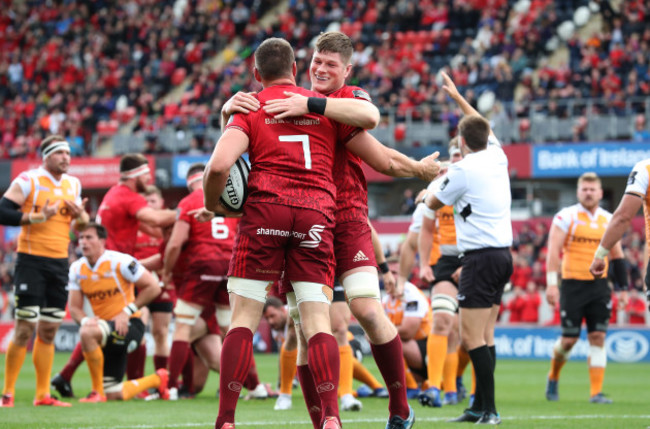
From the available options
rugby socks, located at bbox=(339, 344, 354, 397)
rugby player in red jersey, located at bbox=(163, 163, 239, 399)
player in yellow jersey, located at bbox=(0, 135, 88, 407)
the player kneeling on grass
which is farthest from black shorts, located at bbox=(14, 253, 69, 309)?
rugby socks, located at bbox=(339, 344, 354, 397)

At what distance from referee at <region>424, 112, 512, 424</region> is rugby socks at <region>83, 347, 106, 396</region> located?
399 cm

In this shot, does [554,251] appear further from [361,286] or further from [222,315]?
[361,286]

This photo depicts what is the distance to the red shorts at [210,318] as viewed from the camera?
1075cm

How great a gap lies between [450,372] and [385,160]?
445cm

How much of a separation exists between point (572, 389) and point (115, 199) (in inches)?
257

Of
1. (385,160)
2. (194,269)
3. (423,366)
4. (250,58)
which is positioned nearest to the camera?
(385,160)

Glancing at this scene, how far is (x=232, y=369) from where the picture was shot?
532 cm

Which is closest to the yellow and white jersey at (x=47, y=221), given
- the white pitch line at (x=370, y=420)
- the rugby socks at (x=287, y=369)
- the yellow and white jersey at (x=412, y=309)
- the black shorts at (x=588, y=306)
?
the rugby socks at (x=287, y=369)

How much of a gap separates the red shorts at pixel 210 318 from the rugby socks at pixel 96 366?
1.34 m

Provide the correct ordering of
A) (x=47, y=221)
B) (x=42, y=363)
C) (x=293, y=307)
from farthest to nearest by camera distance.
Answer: (x=47, y=221) < (x=42, y=363) < (x=293, y=307)

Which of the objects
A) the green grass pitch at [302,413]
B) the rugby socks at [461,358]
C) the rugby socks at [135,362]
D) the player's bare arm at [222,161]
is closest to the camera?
the player's bare arm at [222,161]

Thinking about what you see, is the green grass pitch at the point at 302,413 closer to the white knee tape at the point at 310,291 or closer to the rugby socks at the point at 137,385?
the rugby socks at the point at 137,385

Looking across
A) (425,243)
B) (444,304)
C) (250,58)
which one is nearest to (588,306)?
(444,304)

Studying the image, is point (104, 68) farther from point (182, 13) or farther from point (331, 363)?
point (331, 363)
